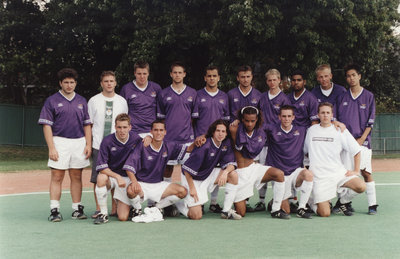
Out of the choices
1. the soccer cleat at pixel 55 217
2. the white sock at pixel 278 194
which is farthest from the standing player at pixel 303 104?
the soccer cleat at pixel 55 217

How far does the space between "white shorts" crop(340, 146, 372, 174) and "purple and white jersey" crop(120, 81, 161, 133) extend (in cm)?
285

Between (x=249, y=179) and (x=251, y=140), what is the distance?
1.81ft

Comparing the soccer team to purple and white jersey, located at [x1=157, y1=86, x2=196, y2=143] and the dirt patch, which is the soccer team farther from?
the dirt patch

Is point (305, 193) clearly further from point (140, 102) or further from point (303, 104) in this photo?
point (140, 102)

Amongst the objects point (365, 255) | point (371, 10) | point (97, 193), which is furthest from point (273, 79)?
point (371, 10)

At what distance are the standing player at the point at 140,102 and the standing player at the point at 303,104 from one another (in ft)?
6.98

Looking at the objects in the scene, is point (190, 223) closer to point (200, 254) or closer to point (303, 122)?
point (200, 254)

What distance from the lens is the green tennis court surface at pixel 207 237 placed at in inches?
192

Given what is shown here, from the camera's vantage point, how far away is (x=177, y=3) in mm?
18203

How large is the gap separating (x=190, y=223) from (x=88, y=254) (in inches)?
75.9

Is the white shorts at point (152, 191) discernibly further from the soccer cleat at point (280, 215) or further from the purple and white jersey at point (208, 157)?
the soccer cleat at point (280, 215)

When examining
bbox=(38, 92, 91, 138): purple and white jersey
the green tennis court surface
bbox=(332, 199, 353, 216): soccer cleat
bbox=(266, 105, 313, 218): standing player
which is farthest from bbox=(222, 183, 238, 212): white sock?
bbox=(38, 92, 91, 138): purple and white jersey

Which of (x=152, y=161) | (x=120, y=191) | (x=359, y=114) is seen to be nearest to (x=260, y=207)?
(x=152, y=161)

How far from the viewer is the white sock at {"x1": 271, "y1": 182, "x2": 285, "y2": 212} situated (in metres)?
6.94
